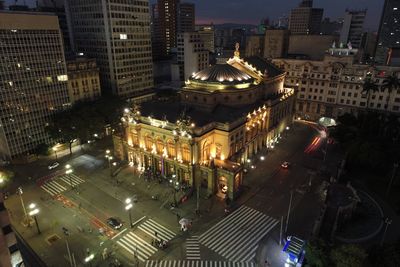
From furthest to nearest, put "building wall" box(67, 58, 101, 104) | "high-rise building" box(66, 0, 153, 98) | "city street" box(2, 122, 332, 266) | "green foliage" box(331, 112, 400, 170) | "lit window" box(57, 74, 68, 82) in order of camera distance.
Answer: "high-rise building" box(66, 0, 153, 98)
"building wall" box(67, 58, 101, 104)
"lit window" box(57, 74, 68, 82)
"green foliage" box(331, 112, 400, 170)
"city street" box(2, 122, 332, 266)

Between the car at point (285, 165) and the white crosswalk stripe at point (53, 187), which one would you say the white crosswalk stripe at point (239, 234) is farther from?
the white crosswalk stripe at point (53, 187)

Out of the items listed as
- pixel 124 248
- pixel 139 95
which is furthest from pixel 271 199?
pixel 139 95

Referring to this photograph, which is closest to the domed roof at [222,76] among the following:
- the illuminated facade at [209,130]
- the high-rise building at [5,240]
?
the illuminated facade at [209,130]

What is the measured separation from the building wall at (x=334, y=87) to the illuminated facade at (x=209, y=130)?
95.2 feet

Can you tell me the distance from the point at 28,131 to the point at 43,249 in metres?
46.6

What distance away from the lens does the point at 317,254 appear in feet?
127

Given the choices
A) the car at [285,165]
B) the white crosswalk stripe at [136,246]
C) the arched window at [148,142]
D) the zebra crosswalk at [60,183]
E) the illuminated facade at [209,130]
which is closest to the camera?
the white crosswalk stripe at [136,246]

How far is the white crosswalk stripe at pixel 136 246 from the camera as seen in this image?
48500mm

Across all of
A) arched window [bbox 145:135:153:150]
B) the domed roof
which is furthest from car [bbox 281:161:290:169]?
arched window [bbox 145:135:153:150]

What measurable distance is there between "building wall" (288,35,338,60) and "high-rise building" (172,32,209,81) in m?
62.9

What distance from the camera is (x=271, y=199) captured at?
6391cm

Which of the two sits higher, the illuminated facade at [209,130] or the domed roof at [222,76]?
the domed roof at [222,76]

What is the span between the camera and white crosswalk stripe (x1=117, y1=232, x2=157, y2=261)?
4850 cm

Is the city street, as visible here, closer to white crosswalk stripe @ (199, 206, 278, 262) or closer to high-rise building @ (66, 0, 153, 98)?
white crosswalk stripe @ (199, 206, 278, 262)
